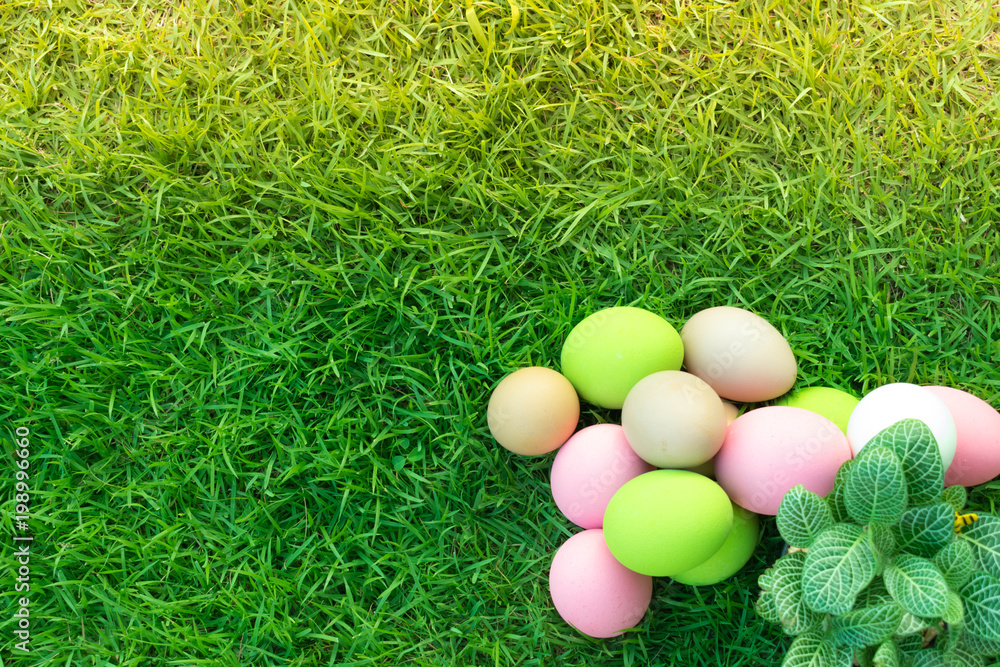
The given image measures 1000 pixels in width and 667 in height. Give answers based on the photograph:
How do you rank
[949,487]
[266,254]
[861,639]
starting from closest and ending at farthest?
[861,639] → [949,487] → [266,254]

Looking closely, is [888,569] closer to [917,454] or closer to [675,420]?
[917,454]

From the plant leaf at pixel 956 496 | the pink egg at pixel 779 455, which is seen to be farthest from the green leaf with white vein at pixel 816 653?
the plant leaf at pixel 956 496

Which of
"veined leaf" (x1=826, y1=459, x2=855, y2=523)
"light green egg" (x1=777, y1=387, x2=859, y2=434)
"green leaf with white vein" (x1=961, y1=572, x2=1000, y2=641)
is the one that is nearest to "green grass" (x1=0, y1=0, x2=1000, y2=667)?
"light green egg" (x1=777, y1=387, x2=859, y2=434)

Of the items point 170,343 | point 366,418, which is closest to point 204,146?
point 170,343

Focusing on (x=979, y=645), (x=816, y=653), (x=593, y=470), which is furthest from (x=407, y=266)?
(x=979, y=645)

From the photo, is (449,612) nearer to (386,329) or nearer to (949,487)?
(386,329)

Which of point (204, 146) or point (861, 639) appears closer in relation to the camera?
point (861, 639)
